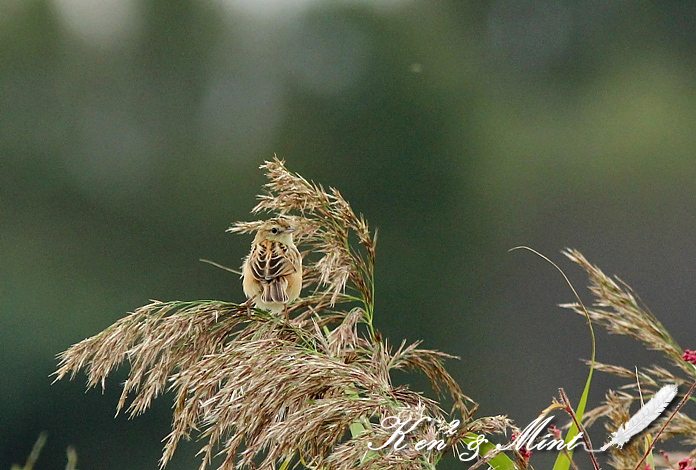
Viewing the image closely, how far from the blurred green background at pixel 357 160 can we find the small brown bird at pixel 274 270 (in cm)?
659

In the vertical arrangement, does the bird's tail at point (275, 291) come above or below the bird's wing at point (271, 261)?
below

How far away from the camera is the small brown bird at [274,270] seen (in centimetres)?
156

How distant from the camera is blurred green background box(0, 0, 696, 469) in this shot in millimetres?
8883

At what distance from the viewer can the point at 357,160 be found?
10.4 m

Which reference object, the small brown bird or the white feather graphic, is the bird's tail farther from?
the white feather graphic

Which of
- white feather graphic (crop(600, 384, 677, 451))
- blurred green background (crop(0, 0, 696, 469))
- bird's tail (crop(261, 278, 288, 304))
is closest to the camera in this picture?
white feather graphic (crop(600, 384, 677, 451))

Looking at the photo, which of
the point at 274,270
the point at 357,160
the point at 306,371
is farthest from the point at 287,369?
the point at 357,160

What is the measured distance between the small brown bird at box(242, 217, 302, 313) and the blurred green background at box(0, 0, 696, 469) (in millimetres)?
6585

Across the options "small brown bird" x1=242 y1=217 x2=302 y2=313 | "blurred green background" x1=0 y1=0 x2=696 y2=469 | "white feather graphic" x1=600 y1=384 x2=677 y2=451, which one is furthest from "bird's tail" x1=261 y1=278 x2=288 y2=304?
"blurred green background" x1=0 y1=0 x2=696 y2=469

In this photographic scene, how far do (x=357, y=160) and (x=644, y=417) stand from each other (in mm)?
9413

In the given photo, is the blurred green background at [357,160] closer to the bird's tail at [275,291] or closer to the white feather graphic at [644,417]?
the bird's tail at [275,291]

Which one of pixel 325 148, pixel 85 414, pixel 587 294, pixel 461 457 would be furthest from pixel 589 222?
pixel 461 457


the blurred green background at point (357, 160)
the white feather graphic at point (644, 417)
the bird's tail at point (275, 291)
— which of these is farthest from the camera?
the blurred green background at point (357, 160)

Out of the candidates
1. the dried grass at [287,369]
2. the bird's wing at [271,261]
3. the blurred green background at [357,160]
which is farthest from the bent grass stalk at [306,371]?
the blurred green background at [357,160]
